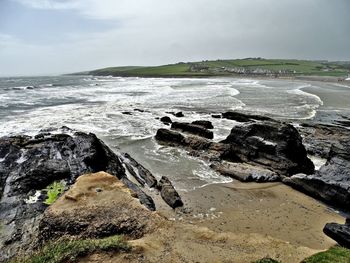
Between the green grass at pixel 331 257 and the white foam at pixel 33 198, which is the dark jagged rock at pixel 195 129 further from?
the green grass at pixel 331 257

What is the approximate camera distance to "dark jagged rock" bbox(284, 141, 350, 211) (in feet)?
55.7

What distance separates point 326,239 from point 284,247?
123 inches

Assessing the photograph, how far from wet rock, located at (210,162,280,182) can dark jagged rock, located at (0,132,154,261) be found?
20.9 ft

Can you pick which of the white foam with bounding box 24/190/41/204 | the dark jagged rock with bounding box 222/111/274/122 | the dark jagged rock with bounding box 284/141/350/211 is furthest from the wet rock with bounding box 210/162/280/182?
the dark jagged rock with bounding box 222/111/274/122

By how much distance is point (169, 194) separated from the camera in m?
17.3

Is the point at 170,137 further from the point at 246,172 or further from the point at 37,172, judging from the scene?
the point at 37,172

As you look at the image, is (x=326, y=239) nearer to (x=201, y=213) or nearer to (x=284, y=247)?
(x=284, y=247)

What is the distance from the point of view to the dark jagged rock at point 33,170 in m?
13.0

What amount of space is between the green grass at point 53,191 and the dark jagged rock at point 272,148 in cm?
1198

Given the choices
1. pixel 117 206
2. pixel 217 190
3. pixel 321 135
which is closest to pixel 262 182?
pixel 217 190

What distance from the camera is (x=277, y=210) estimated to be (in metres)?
16.3

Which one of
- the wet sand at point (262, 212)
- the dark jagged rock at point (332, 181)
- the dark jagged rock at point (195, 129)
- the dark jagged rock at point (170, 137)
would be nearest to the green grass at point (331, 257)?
the wet sand at point (262, 212)

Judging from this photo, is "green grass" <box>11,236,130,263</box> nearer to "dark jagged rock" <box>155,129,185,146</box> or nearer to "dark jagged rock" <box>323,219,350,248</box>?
"dark jagged rock" <box>323,219,350,248</box>

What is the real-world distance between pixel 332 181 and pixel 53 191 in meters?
14.7
